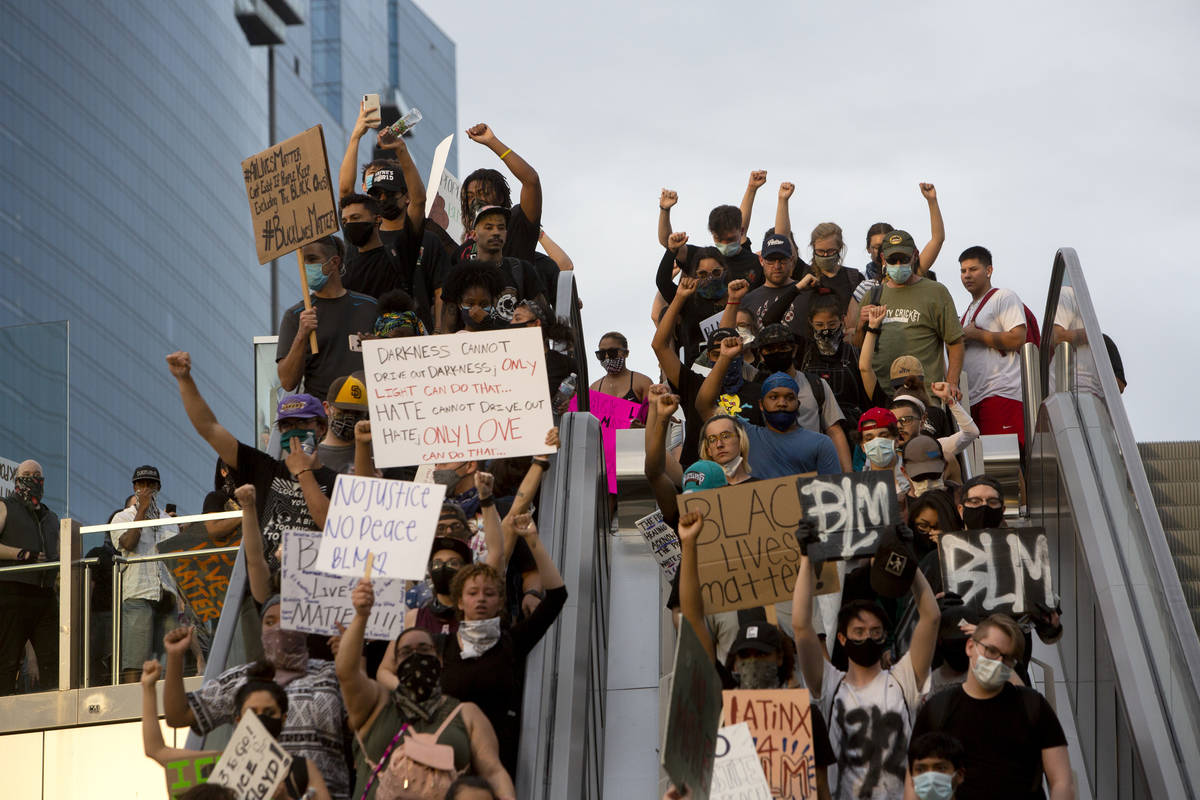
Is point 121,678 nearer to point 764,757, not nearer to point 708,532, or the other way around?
point 708,532

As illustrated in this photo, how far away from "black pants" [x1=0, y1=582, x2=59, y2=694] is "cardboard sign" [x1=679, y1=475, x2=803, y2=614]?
20.4 ft

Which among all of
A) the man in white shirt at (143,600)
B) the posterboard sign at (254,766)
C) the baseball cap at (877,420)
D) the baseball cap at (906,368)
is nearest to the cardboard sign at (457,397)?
the baseball cap at (877,420)

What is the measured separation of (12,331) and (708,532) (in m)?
10.9

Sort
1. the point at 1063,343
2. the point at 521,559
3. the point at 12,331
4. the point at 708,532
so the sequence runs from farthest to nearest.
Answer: the point at 12,331 → the point at 1063,343 → the point at 521,559 → the point at 708,532

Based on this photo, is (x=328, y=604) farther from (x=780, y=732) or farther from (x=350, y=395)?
(x=780, y=732)

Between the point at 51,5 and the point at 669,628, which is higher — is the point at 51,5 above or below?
above

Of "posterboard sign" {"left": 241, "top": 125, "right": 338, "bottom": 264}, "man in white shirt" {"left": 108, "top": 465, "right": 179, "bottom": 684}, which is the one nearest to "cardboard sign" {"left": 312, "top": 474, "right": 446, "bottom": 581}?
"posterboard sign" {"left": 241, "top": 125, "right": 338, "bottom": 264}

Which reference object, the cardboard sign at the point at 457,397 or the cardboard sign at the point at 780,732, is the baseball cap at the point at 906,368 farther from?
the cardboard sign at the point at 780,732

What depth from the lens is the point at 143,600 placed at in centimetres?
1260

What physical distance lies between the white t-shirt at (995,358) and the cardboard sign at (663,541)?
4492 millimetres

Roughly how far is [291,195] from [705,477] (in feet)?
13.3

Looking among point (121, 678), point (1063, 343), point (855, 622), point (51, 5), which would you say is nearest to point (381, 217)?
point (121, 678)

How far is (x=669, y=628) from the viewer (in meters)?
10.5

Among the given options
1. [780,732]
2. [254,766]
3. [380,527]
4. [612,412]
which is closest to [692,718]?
[780,732]
